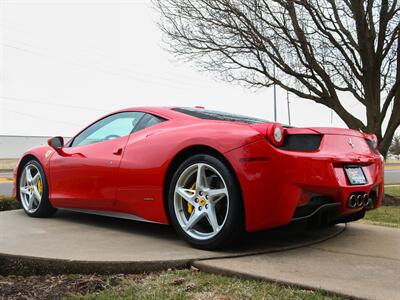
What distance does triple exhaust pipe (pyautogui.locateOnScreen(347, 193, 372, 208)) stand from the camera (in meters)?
3.37

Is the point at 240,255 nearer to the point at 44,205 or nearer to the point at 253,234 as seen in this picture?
the point at 253,234

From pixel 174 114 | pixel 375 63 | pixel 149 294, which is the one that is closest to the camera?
pixel 149 294

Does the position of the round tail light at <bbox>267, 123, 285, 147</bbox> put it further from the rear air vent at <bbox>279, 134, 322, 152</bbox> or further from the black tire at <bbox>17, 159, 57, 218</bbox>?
the black tire at <bbox>17, 159, 57, 218</bbox>

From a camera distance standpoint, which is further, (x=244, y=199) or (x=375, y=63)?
(x=375, y=63)

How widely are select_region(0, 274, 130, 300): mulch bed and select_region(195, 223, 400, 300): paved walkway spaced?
626mm

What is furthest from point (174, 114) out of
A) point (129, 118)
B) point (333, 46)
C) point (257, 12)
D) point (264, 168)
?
point (333, 46)

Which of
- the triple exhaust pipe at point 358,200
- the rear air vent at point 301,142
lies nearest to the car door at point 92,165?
the rear air vent at point 301,142

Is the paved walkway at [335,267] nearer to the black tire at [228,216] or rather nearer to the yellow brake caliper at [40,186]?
the black tire at [228,216]

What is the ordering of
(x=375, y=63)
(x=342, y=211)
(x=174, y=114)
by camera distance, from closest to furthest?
(x=342, y=211) → (x=174, y=114) → (x=375, y=63)

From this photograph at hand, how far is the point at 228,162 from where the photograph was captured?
334 centimetres

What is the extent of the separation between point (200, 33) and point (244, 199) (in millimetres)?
6907

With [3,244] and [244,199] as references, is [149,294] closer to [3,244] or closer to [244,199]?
[244,199]

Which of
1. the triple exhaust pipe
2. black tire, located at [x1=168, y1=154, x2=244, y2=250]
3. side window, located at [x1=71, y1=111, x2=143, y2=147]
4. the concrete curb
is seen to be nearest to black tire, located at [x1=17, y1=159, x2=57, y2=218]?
side window, located at [x1=71, y1=111, x2=143, y2=147]

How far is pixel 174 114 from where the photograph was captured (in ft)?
13.2
